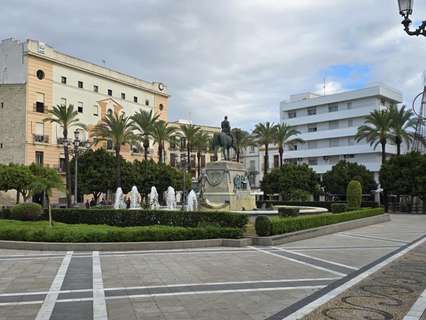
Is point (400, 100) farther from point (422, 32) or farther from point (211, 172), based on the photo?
point (422, 32)

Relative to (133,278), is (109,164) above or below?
above

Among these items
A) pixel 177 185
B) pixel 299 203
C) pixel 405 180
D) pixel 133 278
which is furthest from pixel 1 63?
pixel 133 278

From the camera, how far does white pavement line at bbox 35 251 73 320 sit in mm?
7473

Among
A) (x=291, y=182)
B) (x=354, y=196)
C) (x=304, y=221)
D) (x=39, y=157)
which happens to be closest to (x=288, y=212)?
(x=304, y=221)

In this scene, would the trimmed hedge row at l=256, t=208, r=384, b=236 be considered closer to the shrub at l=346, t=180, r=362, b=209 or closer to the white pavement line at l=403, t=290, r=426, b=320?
the shrub at l=346, t=180, r=362, b=209

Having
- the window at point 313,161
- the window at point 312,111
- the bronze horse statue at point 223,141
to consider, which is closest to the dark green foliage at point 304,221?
the bronze horse statue at point 223,141

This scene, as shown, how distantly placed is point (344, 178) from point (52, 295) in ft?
179

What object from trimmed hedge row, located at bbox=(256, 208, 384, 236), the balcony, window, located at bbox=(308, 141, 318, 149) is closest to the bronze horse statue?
trimmed hedge row, located at bbox=(256, 208, 384, 236)

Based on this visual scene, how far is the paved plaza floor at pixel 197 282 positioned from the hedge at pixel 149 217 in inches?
95.7

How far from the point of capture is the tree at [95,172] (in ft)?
169

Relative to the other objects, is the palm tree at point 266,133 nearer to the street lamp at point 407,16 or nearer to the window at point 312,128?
the window at point 312,128

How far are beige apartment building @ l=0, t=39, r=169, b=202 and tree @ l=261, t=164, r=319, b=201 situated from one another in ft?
79.9

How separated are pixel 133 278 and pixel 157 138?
4870 centimetres

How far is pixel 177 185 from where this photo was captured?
57719 mm
